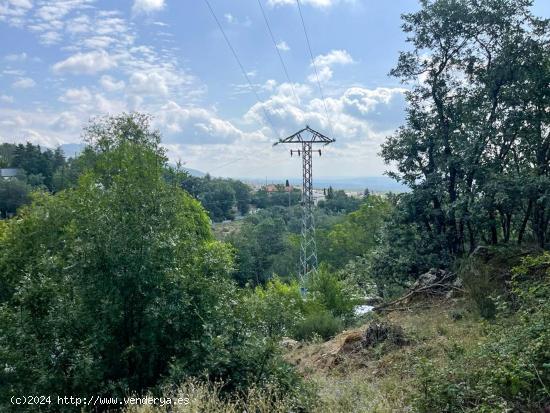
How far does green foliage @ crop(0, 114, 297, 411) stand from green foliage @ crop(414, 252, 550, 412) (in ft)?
7.68

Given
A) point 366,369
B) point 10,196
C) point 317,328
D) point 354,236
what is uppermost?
point 10,196

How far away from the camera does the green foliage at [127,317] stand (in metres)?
7.00

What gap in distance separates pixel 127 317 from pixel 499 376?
561 centimetres

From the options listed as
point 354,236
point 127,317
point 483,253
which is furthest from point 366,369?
point 354,236

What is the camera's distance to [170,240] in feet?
26.1

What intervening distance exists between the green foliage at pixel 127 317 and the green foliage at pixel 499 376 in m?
2.34

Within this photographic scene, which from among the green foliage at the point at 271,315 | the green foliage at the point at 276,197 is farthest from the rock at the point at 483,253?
the green foliage at the point at 276,197

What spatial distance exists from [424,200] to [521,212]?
2.71 m

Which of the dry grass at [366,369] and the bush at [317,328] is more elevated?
the dry grass at [366,369]

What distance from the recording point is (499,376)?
174 inches

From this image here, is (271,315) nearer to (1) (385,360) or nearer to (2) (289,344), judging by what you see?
(1) (385,360)

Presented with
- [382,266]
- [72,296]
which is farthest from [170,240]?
[382,266]

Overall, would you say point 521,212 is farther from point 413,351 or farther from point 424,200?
point 413,351

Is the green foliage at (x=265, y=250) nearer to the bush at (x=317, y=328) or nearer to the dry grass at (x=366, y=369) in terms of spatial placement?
the bush at (x=317, y=328)
